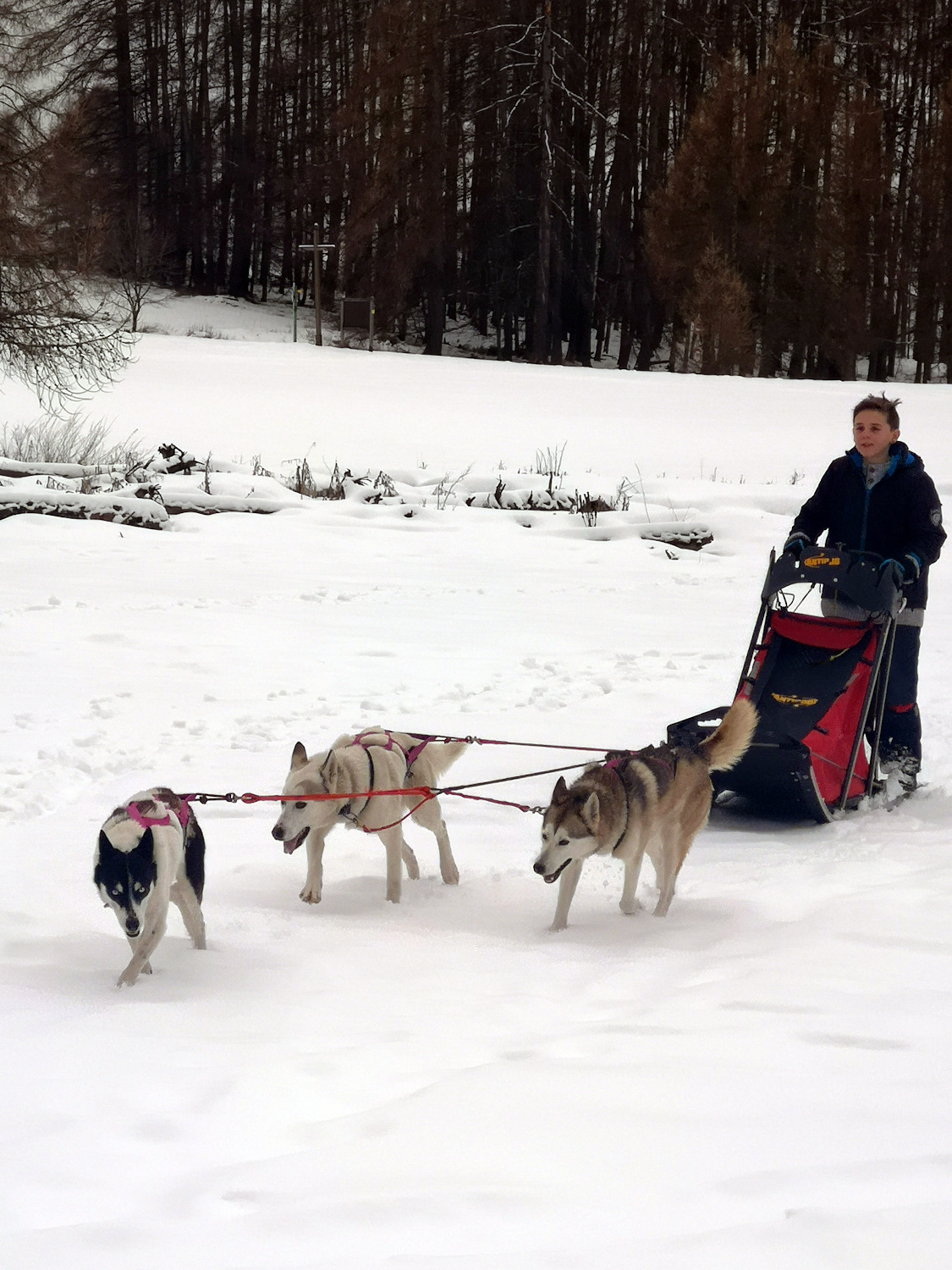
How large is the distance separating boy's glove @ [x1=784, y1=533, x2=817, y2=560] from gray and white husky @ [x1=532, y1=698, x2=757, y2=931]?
3.28 feet

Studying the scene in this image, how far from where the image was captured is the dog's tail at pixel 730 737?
4109 millimetres

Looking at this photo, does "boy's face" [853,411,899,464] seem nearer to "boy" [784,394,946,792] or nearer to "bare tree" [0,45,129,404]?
"boy" [784,394,946,792]

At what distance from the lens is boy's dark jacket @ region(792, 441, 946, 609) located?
16.0 feet

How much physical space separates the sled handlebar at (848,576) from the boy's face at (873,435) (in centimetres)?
42

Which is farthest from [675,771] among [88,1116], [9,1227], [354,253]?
[354,253]

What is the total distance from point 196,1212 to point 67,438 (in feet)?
46.1

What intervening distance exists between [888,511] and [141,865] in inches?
133

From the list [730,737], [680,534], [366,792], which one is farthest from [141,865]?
[680,534]

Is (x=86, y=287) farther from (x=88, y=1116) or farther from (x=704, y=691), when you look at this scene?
(x=88, y=1116)

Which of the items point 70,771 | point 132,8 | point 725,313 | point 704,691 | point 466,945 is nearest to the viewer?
point 466,945

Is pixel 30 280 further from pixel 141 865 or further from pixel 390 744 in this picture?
pixel 141 865

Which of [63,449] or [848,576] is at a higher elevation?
[63,449]

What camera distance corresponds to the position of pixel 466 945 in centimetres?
364

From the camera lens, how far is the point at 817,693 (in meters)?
5.03
